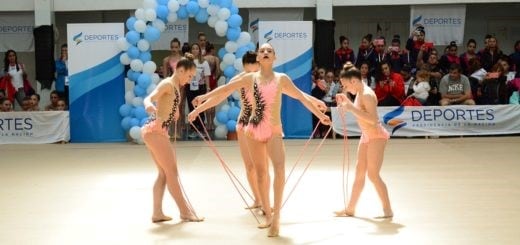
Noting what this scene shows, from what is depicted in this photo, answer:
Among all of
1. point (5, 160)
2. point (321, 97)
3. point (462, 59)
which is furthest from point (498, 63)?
point (5, 160)

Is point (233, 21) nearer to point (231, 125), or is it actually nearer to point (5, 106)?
point (231, 125)

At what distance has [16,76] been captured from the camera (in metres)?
14.6

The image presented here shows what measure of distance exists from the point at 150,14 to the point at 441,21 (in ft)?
22.7

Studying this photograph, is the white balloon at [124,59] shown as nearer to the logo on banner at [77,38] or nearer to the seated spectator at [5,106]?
the logo on banner at [77,38]

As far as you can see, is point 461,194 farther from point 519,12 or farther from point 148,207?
point 519,12

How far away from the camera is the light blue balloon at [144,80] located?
1265 cm

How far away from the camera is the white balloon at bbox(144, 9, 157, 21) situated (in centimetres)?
1263

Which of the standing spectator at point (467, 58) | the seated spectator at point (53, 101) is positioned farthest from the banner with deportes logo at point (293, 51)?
the seated spectator at point (53, 101)

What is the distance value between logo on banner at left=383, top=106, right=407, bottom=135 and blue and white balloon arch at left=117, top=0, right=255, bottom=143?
3.12m

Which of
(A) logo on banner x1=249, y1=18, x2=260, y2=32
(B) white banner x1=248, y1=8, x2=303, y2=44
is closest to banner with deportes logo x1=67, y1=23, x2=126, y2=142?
(A) logo on banner x1=249, y1=18, x2=260, y2=32

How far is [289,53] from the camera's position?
13.6 m

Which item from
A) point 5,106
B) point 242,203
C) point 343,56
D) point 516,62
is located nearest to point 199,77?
point 343,56

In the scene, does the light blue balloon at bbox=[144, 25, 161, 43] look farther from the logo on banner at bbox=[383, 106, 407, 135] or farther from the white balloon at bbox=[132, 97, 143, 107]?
the logo on banner at bbox=[383, 106, 407, 135]

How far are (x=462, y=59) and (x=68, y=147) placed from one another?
28.3 feet
